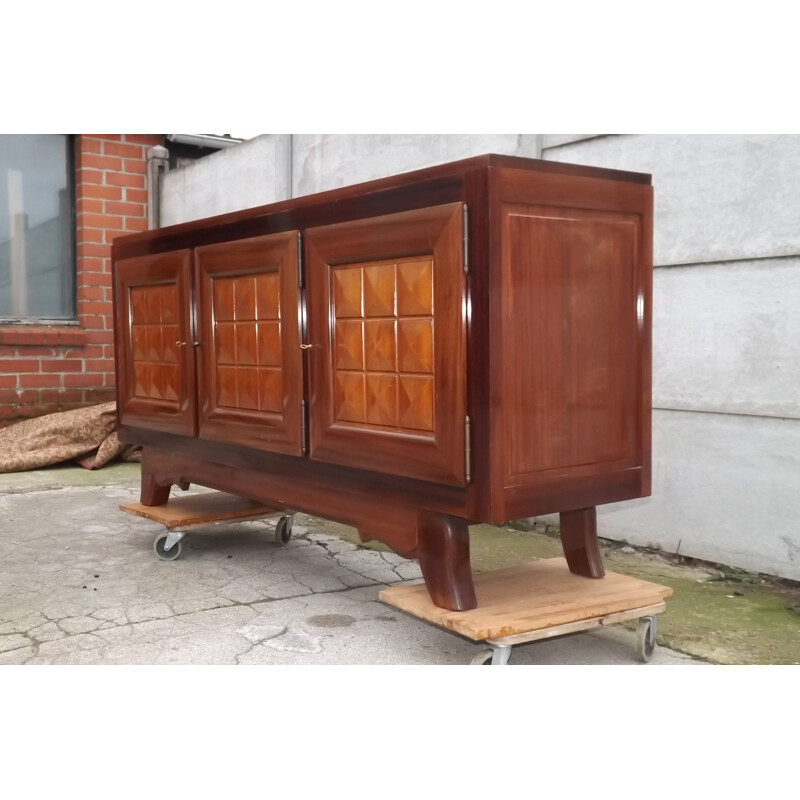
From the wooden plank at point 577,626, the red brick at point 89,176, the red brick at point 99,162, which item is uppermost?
the red brick at point 99,162

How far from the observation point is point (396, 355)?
8.23 feet

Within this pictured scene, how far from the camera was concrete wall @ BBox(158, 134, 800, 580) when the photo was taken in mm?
3264

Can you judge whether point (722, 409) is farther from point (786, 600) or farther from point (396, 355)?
point (396, 355)

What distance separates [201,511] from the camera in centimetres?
383

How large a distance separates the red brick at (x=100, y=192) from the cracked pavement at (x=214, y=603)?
10.5ft

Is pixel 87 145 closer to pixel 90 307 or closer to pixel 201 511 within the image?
pixel 90 307

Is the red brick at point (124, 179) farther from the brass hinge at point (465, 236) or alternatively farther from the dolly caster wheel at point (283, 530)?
the brass hinge at point (465, 236)

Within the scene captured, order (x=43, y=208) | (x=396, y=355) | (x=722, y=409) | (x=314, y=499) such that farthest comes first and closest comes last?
(x=43, y=208), (x=722, y=409), (x=314, y=499), (x=396, y=355)

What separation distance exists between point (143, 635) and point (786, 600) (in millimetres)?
2126

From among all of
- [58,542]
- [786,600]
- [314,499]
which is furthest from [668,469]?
[58,542]

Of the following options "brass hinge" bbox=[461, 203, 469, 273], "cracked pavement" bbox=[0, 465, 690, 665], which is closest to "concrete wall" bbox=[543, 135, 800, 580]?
"cracked pavement" bbox=[0, 465, 690, 665]

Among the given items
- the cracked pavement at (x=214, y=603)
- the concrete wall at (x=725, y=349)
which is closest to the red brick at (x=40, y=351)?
the cracked pavement at (x=214, y=603)

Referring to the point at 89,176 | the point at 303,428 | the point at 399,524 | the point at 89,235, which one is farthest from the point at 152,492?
the point at 89,176

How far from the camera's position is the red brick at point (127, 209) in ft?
23.1
